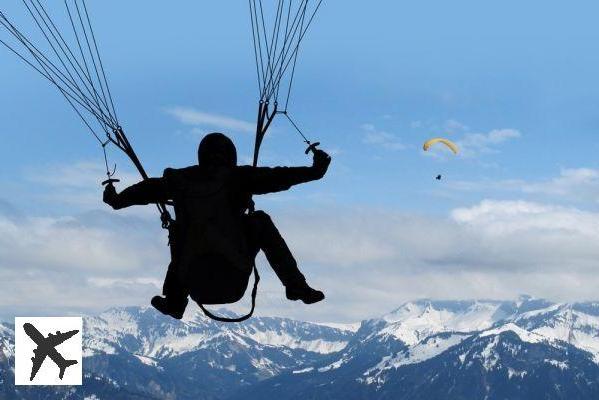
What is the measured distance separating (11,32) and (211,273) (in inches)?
170

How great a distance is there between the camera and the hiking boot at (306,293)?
13531 mm

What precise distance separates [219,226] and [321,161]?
5.48 feet

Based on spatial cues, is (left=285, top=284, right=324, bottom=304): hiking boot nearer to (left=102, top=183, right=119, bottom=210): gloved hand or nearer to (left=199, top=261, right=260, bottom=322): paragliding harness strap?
(left=199, top=261, right=260, bottom=322): paragliding harness strap

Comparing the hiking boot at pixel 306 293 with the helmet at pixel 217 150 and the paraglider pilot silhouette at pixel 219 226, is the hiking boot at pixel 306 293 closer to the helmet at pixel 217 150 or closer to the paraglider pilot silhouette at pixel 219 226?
the paraglider pilot silhouette at pixel 219 226

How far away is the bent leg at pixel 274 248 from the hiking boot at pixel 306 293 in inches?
2.8

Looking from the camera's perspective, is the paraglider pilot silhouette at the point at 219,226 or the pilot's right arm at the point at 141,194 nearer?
the paraglider pilot silhouette at the point at 219,226

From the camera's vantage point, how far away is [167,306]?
45.7ft

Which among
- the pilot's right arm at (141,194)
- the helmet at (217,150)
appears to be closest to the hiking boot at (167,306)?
the pilot's right arm at (141,194)

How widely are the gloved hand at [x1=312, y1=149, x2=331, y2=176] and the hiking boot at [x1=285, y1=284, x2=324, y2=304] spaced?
5.93 feet

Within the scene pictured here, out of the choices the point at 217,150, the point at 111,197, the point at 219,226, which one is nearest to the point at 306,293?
the point at 219,226

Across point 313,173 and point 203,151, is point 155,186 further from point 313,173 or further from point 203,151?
point 313,173

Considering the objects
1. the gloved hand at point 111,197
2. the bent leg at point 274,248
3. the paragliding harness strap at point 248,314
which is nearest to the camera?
the paragliding harness strap at point 248,314

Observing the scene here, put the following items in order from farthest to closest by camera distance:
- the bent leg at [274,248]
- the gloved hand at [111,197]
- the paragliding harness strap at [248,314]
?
1. the gloved hand at [111,197]
2. the bent leg at [274,248]
3. the paragliding harness strap at [248,314]

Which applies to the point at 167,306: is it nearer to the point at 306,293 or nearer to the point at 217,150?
the point at 306,293
